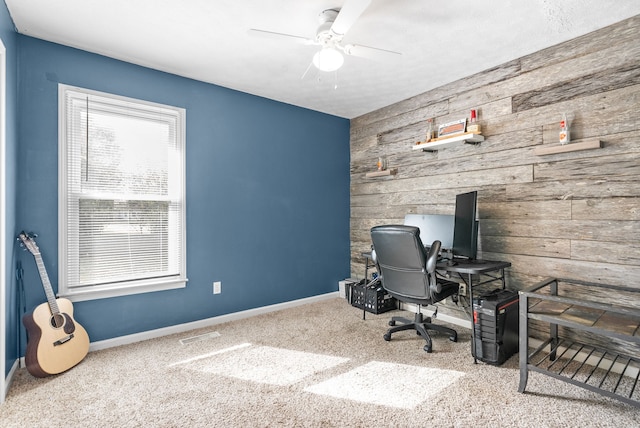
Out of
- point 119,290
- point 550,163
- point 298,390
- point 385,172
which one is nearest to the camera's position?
point 298,390

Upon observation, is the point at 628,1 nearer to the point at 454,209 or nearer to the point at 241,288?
the point at 454,209

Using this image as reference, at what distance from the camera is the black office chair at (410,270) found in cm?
257

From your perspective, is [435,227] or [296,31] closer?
[296,31]

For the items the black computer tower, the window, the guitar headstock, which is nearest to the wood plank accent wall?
the black computer tower

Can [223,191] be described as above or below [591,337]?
above

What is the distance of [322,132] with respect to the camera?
4316mm

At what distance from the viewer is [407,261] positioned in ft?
8.73

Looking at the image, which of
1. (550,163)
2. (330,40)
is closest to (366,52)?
(330,40)

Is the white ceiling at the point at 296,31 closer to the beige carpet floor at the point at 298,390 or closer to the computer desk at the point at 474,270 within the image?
the computer desk at the point at 474,270

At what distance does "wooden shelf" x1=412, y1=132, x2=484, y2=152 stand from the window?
2.43 metres

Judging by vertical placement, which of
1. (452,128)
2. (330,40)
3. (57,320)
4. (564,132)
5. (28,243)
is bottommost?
(57,320)

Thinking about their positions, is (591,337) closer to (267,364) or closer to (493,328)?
(493,328)

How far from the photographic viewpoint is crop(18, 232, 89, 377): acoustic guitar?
2225mm

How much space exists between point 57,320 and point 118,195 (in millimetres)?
1051
